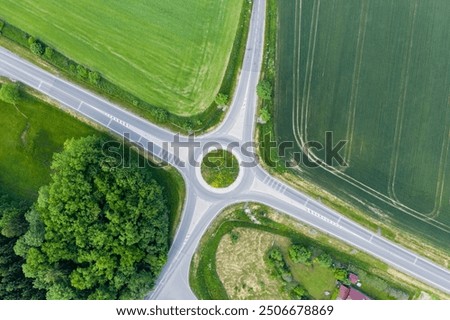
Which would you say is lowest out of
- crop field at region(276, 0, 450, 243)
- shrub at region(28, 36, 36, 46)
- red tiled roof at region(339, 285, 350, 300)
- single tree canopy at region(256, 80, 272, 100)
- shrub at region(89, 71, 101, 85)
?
red tiled roof at region(339, 285, 350, 300)

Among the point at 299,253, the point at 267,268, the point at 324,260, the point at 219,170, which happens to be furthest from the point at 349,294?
the point at 219,170

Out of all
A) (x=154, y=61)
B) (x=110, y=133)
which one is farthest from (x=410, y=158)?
(x=110, y=133)

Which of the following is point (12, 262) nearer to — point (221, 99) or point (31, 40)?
point (31, 40)

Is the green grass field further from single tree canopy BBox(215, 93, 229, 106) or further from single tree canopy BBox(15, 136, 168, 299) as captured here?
single tree canopy BBox(215, 93, 229, 106)

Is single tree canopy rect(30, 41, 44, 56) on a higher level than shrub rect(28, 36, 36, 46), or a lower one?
lower

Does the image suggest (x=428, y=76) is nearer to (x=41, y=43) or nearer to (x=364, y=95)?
(x=364, y=95)

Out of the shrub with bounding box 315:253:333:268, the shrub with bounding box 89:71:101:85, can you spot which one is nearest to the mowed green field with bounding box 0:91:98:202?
the shrub with bounding box 89:71:101:85
